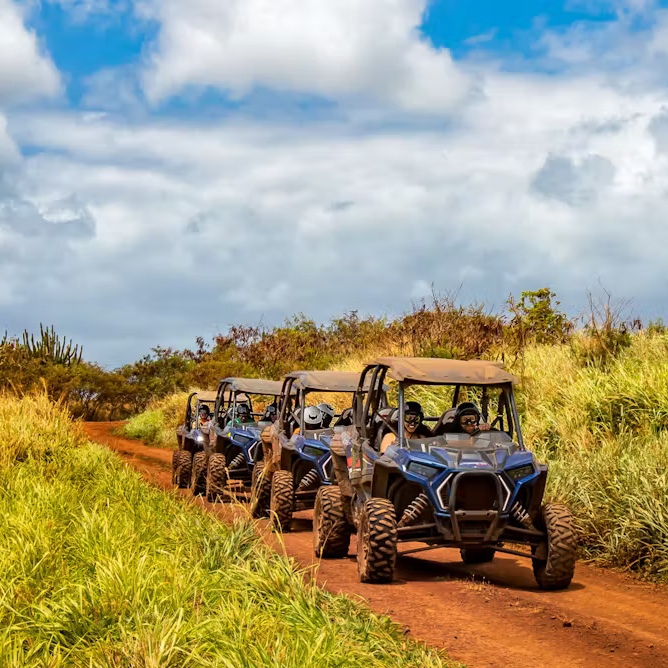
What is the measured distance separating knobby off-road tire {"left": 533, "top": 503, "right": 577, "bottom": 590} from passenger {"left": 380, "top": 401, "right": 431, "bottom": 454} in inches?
57.0

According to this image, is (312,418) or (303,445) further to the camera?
(312,418)

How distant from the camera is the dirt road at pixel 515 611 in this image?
6.88 metres

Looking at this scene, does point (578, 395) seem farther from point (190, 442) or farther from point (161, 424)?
point (161, 424)

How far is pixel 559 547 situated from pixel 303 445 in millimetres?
4635

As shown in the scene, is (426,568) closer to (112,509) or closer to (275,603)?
(112,509)

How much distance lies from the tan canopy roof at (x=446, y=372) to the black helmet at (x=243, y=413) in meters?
8.13


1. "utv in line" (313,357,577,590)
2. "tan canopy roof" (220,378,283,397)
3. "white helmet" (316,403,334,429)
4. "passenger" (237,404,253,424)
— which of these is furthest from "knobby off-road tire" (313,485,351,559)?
"passenger" (237,404,253,424)

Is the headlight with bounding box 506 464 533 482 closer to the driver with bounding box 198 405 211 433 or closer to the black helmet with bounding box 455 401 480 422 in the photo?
the black helmet with bounding box 455 401 480 422

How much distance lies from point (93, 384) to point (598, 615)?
33575 millimetres

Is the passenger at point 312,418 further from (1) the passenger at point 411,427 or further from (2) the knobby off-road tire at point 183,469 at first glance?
(2) the knobby off-road tire at point 183,469

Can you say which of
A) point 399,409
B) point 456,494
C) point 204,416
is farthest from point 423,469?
point 204,416

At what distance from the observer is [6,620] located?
693 cm

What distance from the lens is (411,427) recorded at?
32.1 ft

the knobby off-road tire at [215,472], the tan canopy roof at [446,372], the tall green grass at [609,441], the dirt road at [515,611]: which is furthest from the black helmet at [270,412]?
the tan canopy roof at [446,372]
